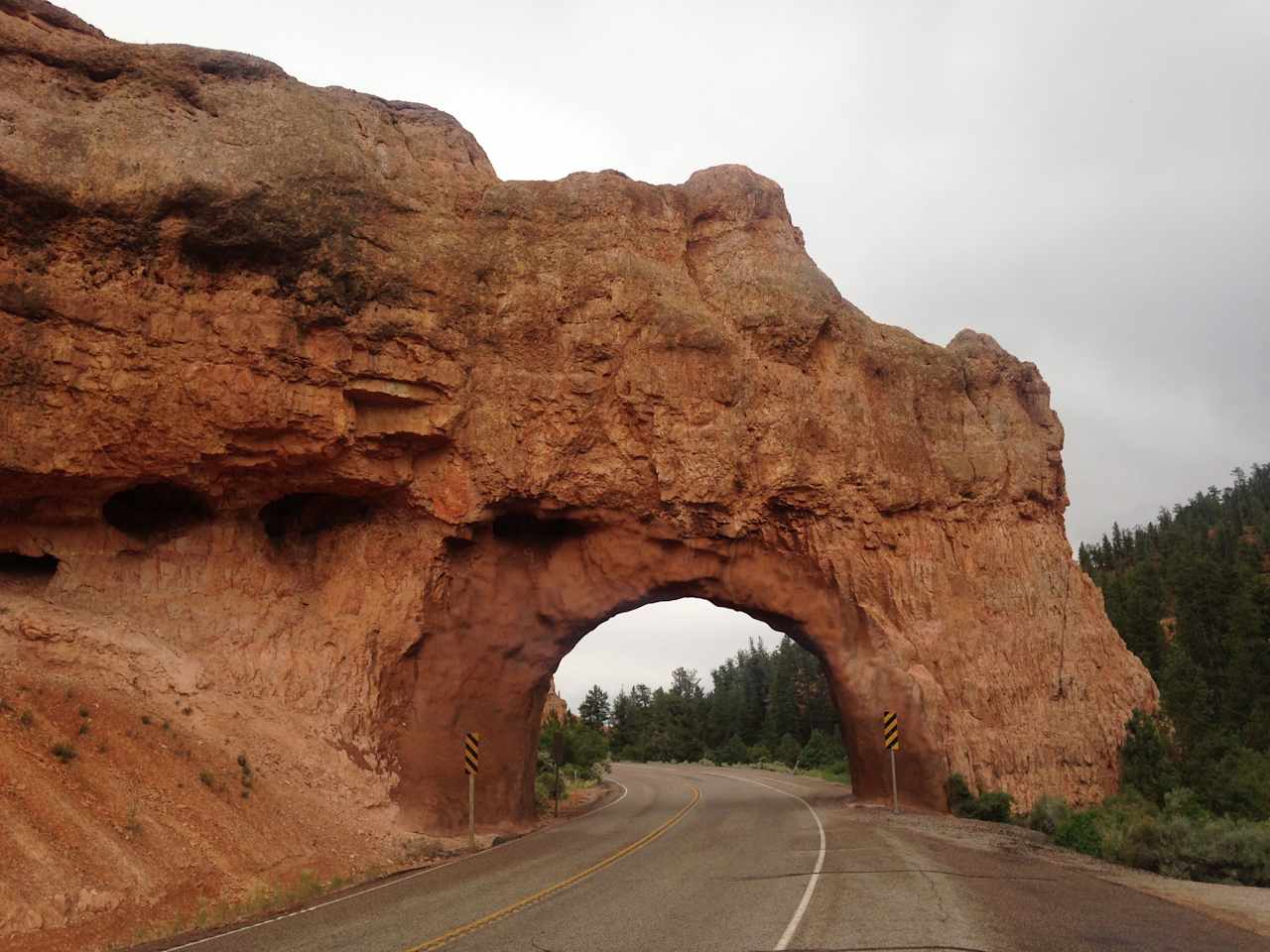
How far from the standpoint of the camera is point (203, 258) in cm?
1934

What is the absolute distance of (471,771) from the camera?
19984 mm

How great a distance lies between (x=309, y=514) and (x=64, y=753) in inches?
374

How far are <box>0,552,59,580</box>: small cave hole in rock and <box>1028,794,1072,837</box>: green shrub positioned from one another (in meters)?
20.7

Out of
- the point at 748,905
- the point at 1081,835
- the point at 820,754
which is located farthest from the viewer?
the point at 820,754

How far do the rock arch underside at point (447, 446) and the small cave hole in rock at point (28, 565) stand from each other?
87 mm

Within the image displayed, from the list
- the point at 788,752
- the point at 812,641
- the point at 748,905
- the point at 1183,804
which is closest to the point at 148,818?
the point at 748,905

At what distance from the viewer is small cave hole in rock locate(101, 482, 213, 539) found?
2034cm

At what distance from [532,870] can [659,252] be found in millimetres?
16419

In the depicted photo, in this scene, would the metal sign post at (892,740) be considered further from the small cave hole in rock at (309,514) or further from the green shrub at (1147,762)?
the small cave hole in rock at (309,514)

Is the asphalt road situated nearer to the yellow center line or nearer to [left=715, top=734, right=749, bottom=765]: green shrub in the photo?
the yellow center line

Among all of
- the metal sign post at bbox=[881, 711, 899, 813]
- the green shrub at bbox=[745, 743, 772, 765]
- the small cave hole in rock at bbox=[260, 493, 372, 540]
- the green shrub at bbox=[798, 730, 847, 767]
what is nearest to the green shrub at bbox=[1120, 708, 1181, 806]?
the metal sign post at bbox=[881, 711, 899, 813]

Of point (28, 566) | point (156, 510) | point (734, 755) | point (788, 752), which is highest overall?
point (156, 510)

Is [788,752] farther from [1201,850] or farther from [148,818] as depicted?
[148,818]

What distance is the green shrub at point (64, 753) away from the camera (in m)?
13.4
